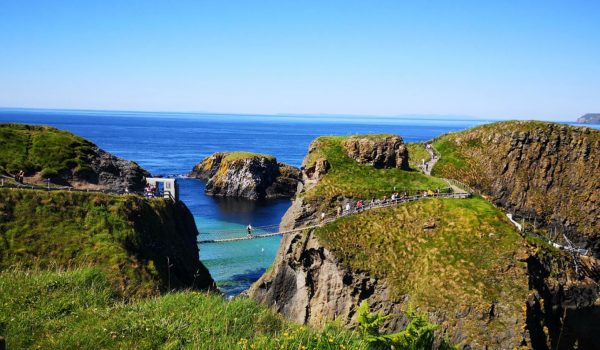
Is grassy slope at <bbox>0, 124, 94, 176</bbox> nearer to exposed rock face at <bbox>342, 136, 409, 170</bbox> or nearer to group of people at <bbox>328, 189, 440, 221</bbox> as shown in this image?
group of people at <bbox>328, 189, 440, 221</bbox>

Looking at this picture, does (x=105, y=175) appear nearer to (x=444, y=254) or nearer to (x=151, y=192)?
(x=151, y=192)

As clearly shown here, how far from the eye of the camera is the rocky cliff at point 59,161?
172 ft

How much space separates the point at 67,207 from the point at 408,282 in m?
28.7

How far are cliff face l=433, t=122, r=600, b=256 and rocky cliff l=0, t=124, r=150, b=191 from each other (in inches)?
1872

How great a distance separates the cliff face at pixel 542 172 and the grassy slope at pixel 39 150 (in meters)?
52.6

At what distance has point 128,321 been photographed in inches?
493

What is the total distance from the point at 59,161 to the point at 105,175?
562cm

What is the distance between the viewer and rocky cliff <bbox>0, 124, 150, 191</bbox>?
52312mm

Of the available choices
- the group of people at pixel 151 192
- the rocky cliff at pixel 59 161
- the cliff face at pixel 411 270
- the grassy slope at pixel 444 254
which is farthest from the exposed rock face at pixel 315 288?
the rocky cliff at pixel 59 161

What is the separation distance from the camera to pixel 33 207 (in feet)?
115

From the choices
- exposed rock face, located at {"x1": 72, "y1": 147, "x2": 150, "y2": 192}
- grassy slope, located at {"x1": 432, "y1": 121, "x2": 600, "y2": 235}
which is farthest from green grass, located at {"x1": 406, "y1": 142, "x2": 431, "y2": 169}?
exposed rock face, located at {"x1": 72, "y1": 147, "x2": 150, "y2": 192}

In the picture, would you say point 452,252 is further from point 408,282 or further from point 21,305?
point 21,305

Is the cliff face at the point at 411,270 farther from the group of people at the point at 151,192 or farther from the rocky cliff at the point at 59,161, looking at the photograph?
the rocky cliff at the point at 59,161

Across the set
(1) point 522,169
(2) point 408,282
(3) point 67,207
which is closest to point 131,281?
(3) point 67,207
